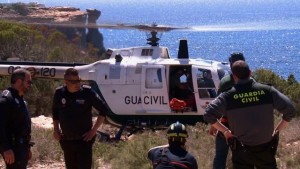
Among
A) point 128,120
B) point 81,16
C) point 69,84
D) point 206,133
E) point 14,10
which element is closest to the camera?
point 69,84

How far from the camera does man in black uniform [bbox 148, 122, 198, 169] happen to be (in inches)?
200

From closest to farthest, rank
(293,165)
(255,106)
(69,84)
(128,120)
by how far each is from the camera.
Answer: (255,106), (69,84), (293,165), (128,120)

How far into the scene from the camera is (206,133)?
10.9 meters

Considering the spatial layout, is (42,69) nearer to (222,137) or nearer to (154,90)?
(154,90)

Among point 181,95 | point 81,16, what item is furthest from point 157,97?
point 81,16

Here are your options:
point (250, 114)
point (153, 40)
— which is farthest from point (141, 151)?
point (153, 40)

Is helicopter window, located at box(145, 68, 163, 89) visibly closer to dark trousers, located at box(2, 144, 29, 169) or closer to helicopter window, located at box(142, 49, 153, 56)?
helicopter window, located at box(142, 49, 153, 56)

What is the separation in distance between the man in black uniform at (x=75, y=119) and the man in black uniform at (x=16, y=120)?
2.31ft

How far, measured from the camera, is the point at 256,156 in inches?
237

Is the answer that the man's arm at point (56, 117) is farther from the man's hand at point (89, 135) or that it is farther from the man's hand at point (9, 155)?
the man's hand at point (9, 155)

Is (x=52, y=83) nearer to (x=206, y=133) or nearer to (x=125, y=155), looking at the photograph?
(x=206, y=133)

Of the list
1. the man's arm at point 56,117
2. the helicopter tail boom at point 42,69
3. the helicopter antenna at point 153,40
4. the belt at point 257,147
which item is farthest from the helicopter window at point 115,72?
A: the belt at point 257,147

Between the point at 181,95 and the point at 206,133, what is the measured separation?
3.58 meters

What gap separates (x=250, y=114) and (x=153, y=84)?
8.29 metres
